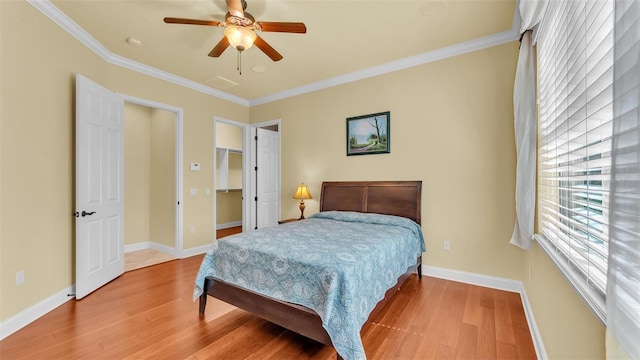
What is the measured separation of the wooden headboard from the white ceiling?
5.23ft

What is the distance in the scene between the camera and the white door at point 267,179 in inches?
201

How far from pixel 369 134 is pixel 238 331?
286 centimetres

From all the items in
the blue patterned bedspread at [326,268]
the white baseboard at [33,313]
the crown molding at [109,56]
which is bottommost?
the white baseboard at [33,313]

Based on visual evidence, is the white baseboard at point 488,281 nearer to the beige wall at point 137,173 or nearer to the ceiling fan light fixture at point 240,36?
the ceiling fan light fixture at point 240,36

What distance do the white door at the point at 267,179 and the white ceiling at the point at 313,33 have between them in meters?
1.44

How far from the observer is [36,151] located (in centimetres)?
237

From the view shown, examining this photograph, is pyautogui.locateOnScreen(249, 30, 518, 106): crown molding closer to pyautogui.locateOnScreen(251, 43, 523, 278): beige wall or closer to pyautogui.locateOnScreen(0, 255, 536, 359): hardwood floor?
pyautogui.locateOnScreen(251, 43, 523, 278): beige wall

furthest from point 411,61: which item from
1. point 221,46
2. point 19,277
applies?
point 19,277

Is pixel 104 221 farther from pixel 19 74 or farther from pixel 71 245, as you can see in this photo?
pixel 19 74

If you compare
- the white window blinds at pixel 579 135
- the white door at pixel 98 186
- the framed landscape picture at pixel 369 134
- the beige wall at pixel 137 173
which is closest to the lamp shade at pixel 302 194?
the framed landscape picture at pixel 369 134

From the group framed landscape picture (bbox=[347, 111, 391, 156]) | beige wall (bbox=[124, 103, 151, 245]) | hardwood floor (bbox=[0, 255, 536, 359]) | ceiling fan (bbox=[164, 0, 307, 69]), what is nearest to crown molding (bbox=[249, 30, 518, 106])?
framed landscape picture (bbox=[347, 111, 391, 156])

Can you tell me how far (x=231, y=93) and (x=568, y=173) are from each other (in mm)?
4708

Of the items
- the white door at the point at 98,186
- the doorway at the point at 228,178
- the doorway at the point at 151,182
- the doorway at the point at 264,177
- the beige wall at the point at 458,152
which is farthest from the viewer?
the doorway at the point at 228,178

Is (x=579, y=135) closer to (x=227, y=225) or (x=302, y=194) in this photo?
(x=302, y=194)
